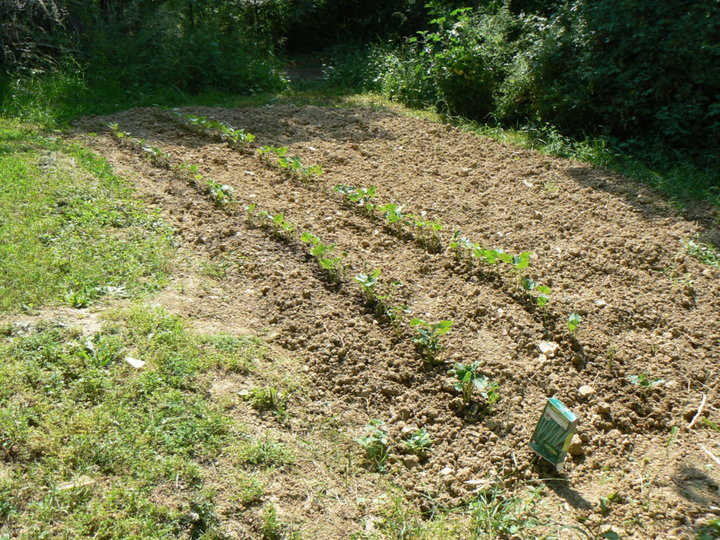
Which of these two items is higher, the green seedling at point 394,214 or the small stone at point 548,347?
the green seedling at point 394,214

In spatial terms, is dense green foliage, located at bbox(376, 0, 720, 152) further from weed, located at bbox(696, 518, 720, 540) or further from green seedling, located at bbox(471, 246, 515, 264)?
weed, located at bbox(696, 518, 720, 540)

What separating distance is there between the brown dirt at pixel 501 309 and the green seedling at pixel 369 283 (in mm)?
73

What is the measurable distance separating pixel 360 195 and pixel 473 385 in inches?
95.1

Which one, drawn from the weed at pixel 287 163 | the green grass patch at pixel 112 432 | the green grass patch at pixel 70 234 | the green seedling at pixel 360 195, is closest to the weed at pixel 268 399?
the green grass patch at pixel 112 432

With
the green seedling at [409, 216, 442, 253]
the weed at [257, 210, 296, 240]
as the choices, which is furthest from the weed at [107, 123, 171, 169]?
the green seedling at [409, 216, 442, 253]

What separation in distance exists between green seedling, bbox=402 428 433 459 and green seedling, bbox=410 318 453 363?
0.59 metres

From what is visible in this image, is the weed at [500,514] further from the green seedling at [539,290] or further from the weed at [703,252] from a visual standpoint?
the weed at [703,252]

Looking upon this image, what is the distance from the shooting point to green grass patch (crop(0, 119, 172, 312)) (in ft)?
13.7

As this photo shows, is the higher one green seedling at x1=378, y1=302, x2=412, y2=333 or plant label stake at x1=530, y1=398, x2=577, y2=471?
plant label stake at x1=530, y1=398, x2=577, y2=471

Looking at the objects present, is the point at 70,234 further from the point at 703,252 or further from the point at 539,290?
the point at 703,252

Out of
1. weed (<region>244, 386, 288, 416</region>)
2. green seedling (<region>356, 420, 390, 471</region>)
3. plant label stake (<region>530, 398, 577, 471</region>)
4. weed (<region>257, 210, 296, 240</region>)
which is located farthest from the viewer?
weed (<region>257, 210, 296, 240</region>)

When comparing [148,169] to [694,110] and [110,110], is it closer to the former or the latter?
[110,110]

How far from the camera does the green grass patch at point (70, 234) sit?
4.18 m

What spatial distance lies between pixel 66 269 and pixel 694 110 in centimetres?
604
